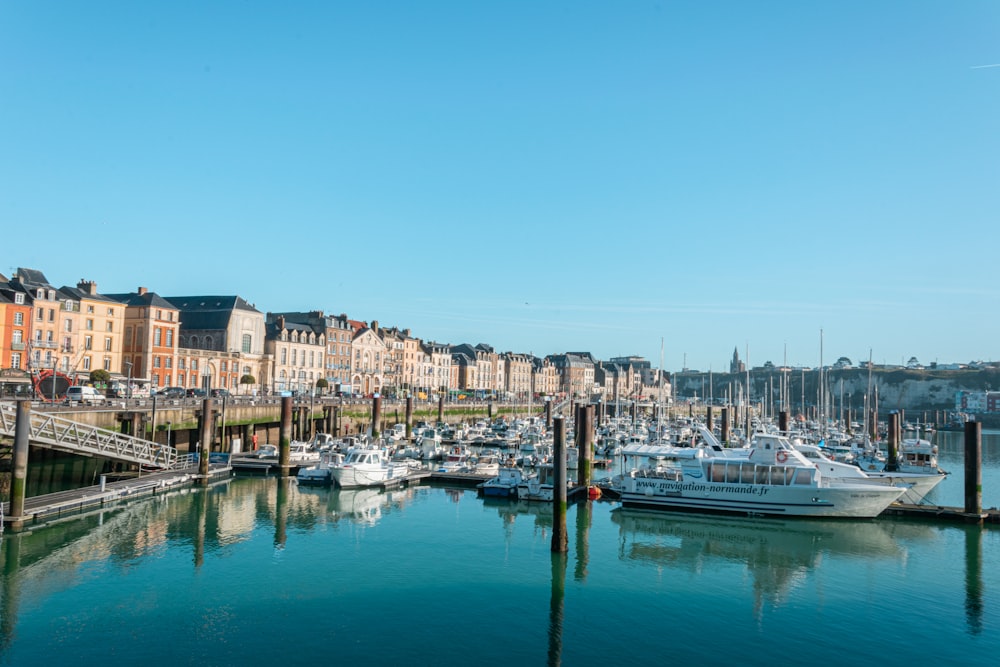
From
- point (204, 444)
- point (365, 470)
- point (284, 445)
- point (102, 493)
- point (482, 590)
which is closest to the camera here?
point (482, 590)

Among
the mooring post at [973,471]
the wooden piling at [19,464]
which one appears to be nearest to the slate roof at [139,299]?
the wooden piling at [19,464]

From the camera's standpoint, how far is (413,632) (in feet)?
70.1

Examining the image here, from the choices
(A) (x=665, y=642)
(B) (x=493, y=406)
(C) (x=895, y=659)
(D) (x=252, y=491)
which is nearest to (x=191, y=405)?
(D) (x=252, y=491)

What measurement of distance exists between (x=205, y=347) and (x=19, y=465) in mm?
64821

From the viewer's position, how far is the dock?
3253cm

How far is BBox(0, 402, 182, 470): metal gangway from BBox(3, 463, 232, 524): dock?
1.49 metres

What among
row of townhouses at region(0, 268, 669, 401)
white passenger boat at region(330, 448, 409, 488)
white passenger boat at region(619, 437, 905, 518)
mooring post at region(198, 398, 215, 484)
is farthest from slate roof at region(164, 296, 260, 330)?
white passenger boat at region(619, 437, 905, 518)

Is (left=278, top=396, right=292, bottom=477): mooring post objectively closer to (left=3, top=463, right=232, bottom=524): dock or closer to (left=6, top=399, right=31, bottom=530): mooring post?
(left=3, top=463, right=232, bottom=524): dock

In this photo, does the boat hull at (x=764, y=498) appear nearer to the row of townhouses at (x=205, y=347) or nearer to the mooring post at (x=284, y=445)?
the mooring post at (x=284, y=445)

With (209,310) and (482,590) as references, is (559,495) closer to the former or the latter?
(482,590)

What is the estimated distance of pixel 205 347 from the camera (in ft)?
303

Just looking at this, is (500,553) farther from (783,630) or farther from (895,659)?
(895,659)

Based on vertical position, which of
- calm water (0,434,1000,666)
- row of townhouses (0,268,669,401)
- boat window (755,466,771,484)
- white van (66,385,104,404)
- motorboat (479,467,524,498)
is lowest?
calm water (0,434,1000,666)

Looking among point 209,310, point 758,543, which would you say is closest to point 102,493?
point 758,543
